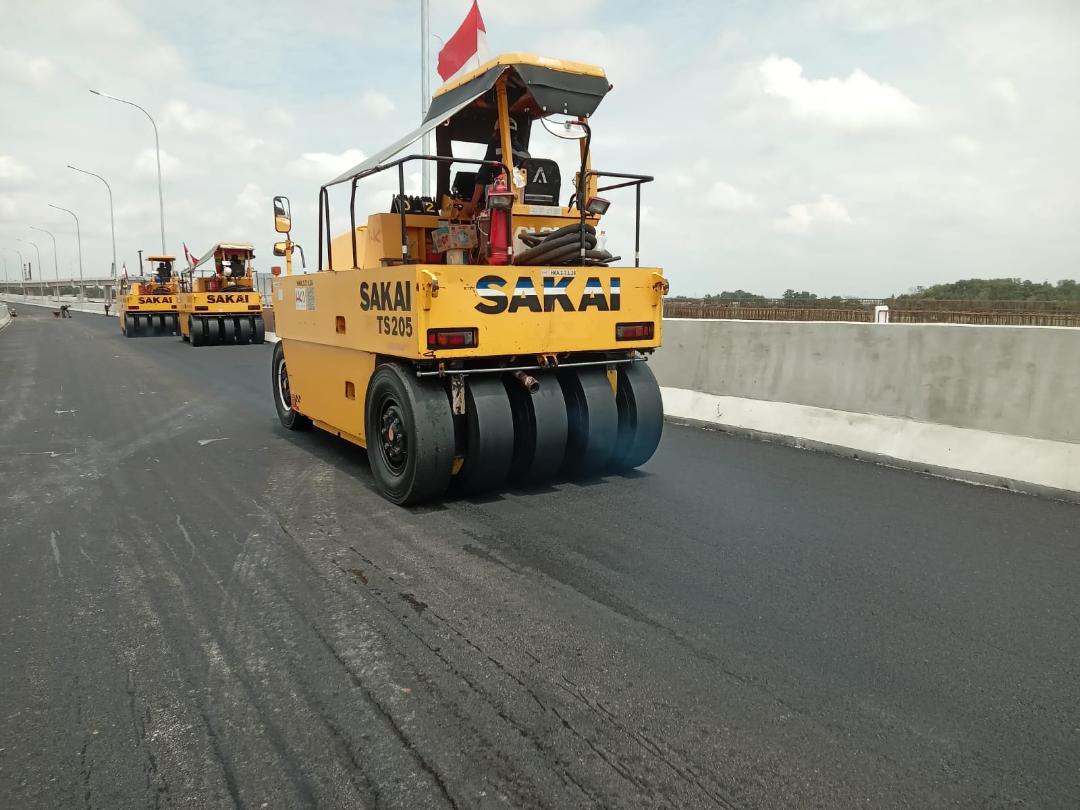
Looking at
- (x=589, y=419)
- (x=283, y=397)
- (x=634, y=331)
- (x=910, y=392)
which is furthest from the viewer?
(x=283, y=397)

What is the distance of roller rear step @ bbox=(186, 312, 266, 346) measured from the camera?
22797 mm

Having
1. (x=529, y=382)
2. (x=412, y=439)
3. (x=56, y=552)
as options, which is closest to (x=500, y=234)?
(x=529, y=382)

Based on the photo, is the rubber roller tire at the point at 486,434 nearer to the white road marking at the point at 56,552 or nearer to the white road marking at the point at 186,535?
the white road marking at the point at 186,535

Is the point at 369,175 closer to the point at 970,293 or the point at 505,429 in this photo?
the point at 505,429

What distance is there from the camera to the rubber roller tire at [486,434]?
17.3 feet

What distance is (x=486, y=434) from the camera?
525 cm

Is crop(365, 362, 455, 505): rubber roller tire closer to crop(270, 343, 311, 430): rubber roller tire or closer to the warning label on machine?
the warning label on machine

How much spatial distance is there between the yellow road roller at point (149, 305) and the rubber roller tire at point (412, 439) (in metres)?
26.1

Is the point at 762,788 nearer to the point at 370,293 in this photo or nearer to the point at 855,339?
the point at 370,293

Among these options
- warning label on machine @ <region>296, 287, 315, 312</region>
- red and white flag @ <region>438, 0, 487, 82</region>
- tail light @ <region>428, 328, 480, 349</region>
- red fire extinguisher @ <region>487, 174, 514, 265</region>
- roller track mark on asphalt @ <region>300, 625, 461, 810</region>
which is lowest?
roller track mark on asphalt @ <region>300, 625, 461, 810</region>

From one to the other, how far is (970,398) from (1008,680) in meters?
3.64

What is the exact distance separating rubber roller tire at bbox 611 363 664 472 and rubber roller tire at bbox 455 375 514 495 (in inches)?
42.6

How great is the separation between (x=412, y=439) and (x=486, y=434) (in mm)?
512

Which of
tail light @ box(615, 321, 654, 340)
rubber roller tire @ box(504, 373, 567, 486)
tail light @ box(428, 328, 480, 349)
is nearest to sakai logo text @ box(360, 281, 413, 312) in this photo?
tail light @ box(428, 328, 480, 349)
